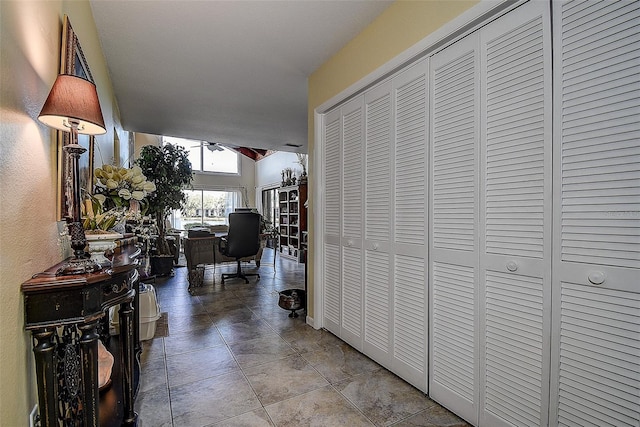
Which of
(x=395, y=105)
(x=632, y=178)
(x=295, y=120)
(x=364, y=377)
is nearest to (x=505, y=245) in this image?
(x=632, y=178)

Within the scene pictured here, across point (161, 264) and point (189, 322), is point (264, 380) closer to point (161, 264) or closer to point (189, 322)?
point (189, 322)

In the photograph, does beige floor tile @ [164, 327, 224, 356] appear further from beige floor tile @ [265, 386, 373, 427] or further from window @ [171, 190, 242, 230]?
window @ [171, 190, 242, 230]

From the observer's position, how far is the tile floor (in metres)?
1.73

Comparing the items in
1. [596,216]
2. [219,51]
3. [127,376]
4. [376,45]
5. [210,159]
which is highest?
[210,159]

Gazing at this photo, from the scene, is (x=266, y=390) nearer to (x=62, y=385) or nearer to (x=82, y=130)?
(x=62, y=385)

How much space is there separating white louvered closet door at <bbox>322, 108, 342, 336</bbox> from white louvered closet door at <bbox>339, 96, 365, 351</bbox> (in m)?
0.07

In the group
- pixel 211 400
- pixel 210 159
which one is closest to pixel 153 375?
pixel 211 400

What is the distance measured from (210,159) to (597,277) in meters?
10.3

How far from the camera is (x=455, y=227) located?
5.71 ft

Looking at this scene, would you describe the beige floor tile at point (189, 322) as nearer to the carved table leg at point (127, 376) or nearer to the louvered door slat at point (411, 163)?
the carved table leg at point (127, 376)

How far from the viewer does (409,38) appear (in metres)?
1.98

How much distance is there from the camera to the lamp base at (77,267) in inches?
44.2

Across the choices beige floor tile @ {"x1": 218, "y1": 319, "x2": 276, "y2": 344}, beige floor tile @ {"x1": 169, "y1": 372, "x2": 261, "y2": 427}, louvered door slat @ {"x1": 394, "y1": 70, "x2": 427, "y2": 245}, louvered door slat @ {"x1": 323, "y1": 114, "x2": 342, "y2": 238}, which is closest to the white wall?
louvered door slat @ {"x1": 323, "y1": 114, "x2": 342, "y2": 238}

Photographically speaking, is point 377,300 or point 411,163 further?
point 377,300
